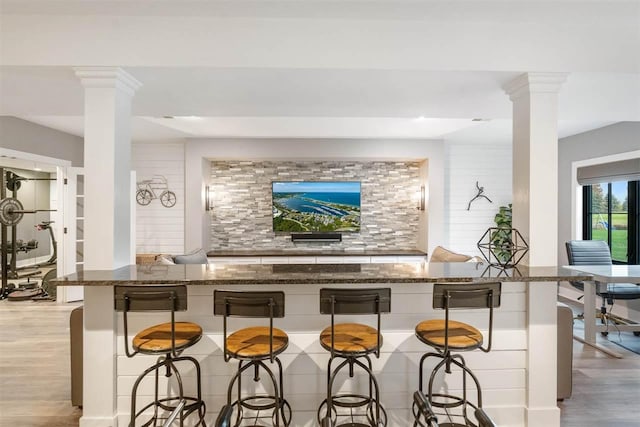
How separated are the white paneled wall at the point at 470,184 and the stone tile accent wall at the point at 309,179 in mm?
721

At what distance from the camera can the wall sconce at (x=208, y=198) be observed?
5465 millimetres

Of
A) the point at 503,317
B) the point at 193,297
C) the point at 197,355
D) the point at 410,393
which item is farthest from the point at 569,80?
the point at 197,355

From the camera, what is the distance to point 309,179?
575cm

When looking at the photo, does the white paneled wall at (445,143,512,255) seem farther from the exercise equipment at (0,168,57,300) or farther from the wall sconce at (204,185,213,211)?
the exercise equipment at (0,168,57,300)

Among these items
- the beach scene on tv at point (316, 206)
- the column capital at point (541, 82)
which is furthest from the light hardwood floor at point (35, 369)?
the column capital at point (541, 82)

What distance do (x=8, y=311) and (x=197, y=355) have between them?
447 centimetres

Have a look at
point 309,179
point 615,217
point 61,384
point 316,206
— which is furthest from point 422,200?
point 61,384

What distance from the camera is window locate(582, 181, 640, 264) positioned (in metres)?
4.63

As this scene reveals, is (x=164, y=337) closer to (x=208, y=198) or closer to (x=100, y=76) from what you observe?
(x=100, y=76)

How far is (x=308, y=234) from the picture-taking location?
569 centimetres

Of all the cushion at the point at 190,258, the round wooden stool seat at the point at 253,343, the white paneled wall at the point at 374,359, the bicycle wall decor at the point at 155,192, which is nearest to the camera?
the round wooden stool seat at the point at 253,343

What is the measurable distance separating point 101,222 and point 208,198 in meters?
3.30

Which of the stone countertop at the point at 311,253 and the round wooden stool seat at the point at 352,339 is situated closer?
the round wooden stool seat at the point at 352,339

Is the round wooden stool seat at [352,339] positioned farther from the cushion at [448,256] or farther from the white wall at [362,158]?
the white wall at [362,158]
